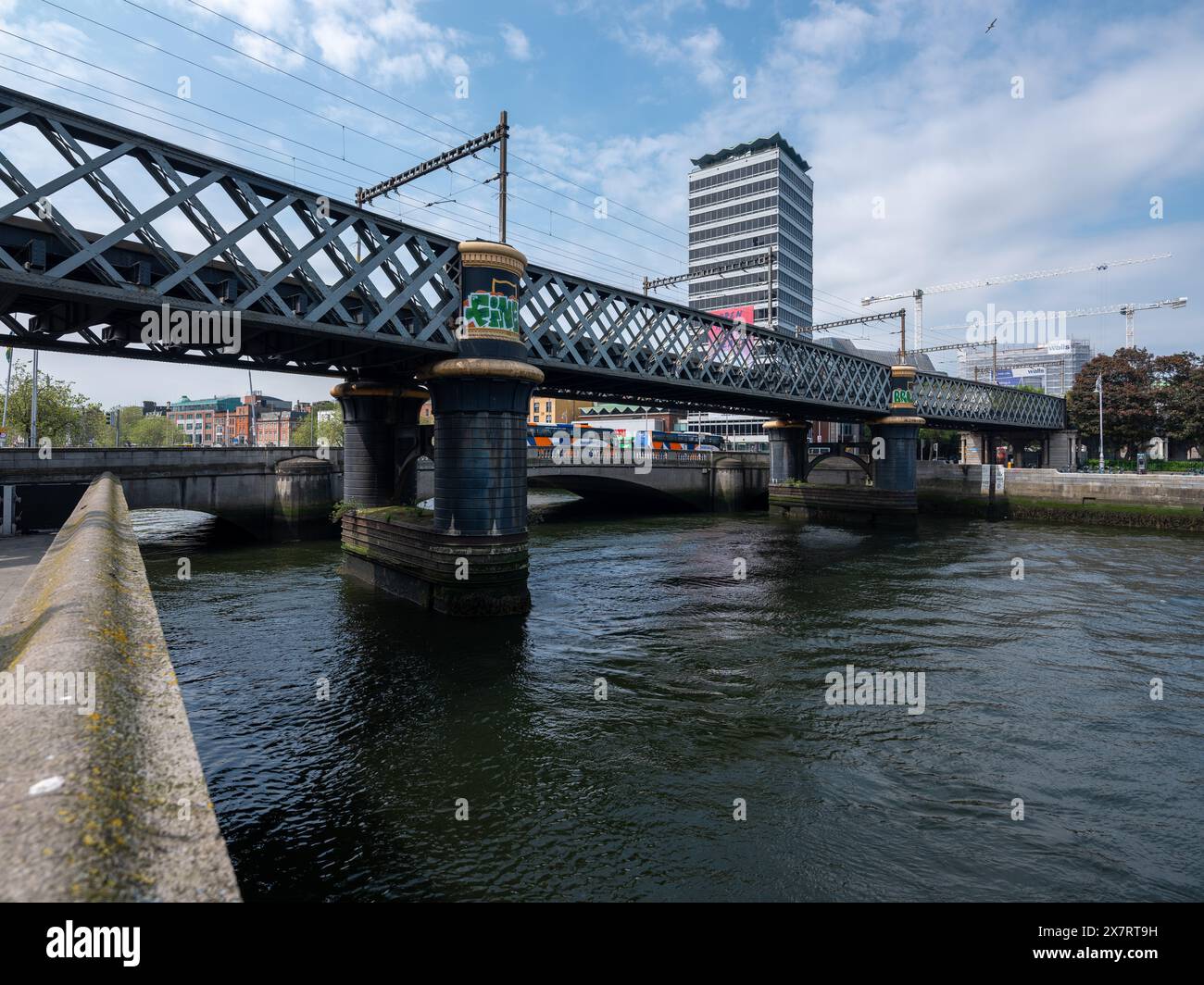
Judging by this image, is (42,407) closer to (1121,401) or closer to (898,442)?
(898,442)

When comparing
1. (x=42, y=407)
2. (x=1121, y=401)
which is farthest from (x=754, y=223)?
(x=42, y=407)

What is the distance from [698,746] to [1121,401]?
10234cm

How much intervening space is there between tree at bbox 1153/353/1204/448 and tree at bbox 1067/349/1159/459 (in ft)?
3.26

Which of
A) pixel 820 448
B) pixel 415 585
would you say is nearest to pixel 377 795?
pixel 415 585

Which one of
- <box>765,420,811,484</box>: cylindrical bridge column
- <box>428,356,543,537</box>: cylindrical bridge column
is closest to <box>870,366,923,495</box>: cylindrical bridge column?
<box>765,420,811,484</box>: cylindrical bridge column

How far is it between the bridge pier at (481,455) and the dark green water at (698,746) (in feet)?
5.05

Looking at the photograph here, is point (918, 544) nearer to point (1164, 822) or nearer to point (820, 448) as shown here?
point (820, 448)

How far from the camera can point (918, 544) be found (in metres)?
42.0

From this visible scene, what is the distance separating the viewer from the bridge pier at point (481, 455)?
70.6ft

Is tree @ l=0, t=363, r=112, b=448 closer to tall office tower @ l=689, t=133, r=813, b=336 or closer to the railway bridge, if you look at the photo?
the railway bridge

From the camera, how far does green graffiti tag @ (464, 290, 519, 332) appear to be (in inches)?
869

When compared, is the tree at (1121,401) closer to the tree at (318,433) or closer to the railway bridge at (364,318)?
the railway bridge at (364,318)

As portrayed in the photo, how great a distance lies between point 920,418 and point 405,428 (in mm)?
50429
